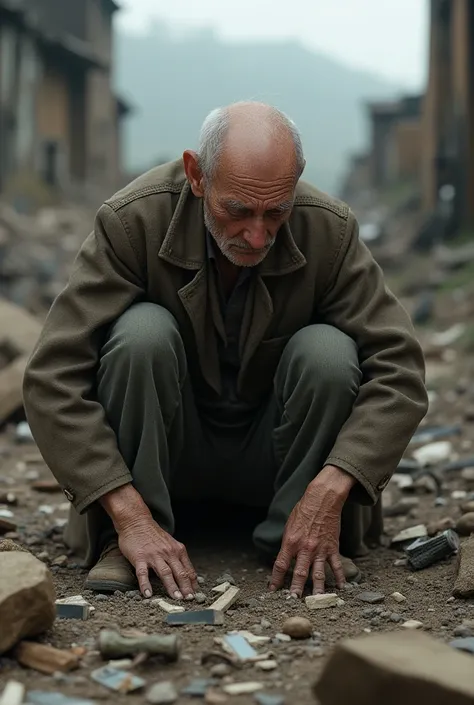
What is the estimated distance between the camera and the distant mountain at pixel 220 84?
9131cm

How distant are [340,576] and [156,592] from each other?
531mm

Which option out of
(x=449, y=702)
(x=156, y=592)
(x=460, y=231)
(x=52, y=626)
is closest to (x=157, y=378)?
(x=156, y=592)

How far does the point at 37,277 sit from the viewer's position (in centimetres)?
1047

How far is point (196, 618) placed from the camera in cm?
259

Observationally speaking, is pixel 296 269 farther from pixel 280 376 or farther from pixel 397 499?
pixel 397 499

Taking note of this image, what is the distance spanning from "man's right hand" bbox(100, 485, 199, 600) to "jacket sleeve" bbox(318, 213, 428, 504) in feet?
1.70

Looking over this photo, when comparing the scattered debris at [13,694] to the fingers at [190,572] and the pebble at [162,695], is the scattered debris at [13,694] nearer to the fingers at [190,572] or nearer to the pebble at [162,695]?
the pebble at [162,695]

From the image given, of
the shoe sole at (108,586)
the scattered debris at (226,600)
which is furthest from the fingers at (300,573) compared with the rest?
the shoe sole at (108,586)

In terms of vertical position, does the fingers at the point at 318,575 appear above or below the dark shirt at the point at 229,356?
below

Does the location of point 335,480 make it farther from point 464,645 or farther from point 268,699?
point 268,699

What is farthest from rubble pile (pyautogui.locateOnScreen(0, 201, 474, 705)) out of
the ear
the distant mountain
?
the distant mountain

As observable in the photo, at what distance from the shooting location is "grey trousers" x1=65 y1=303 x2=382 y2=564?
117 inches

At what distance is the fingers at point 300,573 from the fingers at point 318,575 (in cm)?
2

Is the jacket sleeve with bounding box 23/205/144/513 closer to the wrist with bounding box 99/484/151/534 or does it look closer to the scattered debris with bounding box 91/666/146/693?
the wrist with bounding box 99/484/151/534
